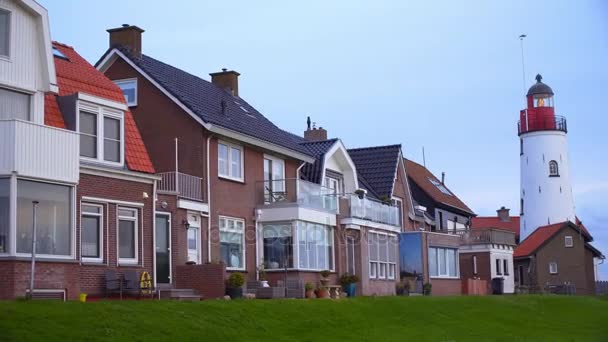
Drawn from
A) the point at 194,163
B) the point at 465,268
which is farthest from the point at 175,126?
the point at 465,268

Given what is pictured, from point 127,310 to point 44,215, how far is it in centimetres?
418

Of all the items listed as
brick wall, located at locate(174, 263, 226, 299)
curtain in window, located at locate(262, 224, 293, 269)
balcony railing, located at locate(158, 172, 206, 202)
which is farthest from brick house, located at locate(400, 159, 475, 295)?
brick wall, located at locate(174, 263, 226, 299)

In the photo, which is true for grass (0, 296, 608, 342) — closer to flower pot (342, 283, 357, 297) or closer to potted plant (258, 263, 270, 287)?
flower pot (342, 283, 357, 297)

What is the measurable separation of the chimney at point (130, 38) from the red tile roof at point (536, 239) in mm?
39488

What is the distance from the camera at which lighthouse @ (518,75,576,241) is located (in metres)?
75.0

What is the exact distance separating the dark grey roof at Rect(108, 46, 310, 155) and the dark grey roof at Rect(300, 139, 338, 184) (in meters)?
1.06

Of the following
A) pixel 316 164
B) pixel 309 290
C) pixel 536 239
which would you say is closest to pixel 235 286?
pixel 309 290

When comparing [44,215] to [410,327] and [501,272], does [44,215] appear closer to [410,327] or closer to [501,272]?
[410,327]

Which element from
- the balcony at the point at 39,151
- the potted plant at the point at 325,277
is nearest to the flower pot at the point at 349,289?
the potted plant at the point at 325,277

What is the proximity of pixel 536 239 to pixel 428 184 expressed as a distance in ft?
40.5

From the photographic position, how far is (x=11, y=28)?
84.9ft

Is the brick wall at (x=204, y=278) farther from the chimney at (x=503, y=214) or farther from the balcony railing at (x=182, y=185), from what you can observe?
the chimney at (x=503, y=214)

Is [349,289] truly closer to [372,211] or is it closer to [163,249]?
[372,211]

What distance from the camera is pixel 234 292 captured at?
32375 mm
